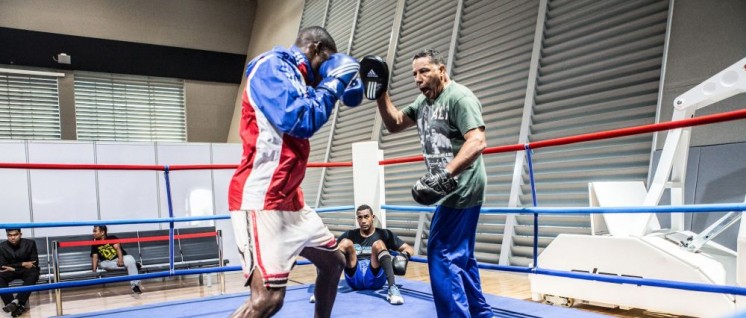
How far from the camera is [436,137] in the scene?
179 cm

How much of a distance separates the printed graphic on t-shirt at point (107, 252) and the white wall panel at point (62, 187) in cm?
85

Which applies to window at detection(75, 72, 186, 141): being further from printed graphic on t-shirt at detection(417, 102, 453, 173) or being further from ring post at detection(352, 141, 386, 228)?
printed graphic on t-shirt at detection(417, 102, 453, 173)

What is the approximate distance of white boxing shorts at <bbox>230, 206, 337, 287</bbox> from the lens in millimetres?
1302

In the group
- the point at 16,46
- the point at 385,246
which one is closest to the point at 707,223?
the point at 385,246

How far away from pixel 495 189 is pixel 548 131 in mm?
700

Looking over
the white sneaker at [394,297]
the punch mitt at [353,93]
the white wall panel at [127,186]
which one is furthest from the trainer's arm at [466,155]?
the white wall panel at [127,186]

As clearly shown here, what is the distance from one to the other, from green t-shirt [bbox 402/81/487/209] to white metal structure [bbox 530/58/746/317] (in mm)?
1460

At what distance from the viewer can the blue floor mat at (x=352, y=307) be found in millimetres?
2335

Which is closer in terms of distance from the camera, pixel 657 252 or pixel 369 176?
pixel 657 252

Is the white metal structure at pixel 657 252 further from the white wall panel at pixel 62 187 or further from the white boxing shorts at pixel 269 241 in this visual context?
the white wall panel at pixel 62 187

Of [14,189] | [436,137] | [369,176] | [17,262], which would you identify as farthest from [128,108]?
[436,137]

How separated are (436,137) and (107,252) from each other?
468cm

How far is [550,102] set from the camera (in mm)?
4270

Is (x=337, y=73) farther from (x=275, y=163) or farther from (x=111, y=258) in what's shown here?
(x=111, y=258)
